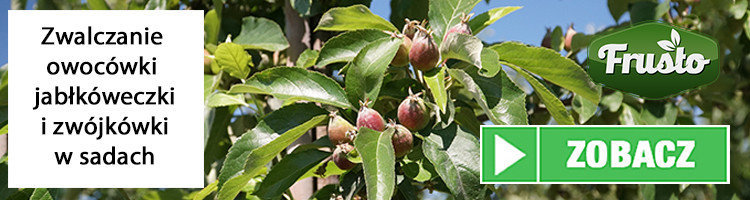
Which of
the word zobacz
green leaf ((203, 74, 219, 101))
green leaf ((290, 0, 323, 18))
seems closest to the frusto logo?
the word zobacz

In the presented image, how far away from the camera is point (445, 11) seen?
66cm

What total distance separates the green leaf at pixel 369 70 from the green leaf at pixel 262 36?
0.27 m

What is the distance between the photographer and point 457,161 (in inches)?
22.9

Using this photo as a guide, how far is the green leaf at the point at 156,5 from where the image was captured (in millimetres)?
936

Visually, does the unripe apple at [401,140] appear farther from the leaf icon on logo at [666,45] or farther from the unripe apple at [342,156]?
the leaf icon on logo at [666,45]

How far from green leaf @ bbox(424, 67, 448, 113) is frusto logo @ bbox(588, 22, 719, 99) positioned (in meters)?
0.38

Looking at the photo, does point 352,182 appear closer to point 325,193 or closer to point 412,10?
point 325,193

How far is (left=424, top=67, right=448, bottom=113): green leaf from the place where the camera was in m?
0.56

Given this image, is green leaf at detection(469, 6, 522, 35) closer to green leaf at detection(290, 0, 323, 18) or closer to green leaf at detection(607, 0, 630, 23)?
green leaf at detection(290, 0, 323, 18)

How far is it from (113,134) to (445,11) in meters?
0.43

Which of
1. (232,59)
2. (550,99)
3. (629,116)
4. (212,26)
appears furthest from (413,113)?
(629,116)

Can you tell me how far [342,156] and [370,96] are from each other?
60 millimetres

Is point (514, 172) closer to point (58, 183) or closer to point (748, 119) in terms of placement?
point (58, 183)

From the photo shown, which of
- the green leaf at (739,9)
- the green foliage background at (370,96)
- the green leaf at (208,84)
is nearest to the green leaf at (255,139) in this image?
the green foliage background at (370,96)
